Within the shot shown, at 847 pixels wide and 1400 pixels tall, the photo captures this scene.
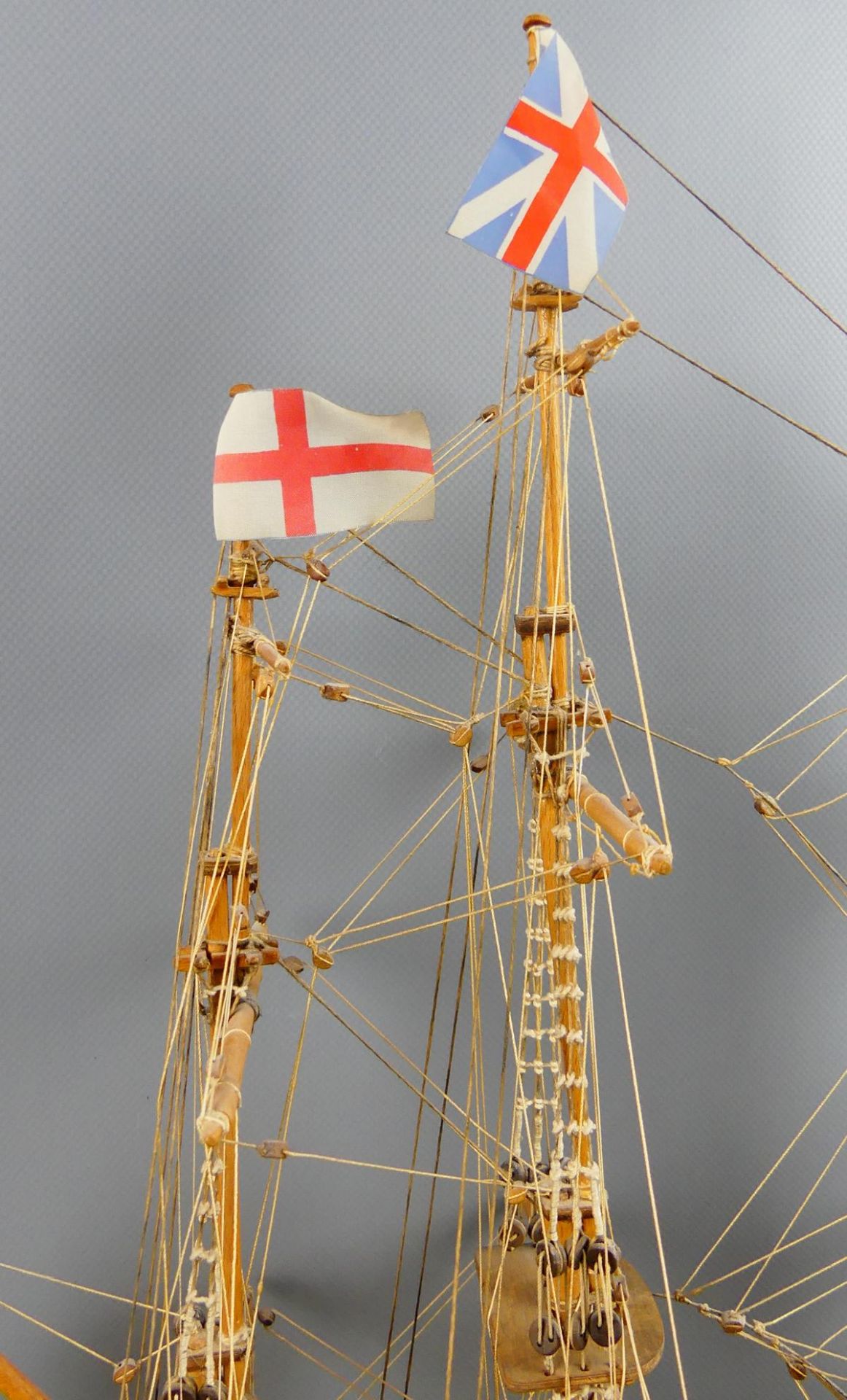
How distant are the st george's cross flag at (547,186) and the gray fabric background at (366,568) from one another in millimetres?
501

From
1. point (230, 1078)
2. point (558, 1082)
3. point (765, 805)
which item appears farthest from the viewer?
point (765, 805)

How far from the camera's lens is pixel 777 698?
2.06m

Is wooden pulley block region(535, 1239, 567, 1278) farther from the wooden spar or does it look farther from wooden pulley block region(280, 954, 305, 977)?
the wooden spar

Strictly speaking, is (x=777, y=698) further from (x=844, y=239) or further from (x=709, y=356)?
(x=844, y=239)

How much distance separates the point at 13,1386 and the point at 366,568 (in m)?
1.15

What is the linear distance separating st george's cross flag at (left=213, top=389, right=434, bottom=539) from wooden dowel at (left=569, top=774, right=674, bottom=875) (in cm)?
43

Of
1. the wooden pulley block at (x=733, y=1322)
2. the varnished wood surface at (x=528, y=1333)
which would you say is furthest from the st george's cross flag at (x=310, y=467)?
the wooden pulley block at (x=733, y=1322)

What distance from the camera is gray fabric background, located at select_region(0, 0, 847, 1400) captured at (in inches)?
72.3

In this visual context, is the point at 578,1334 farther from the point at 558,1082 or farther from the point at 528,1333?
the point at 558,1082

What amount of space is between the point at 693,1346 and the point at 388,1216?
56 centimetres

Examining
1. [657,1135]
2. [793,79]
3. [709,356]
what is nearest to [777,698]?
[709,356]

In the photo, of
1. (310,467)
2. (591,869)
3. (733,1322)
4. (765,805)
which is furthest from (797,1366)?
(310,467)

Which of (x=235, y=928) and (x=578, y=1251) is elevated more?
(x=235, y=928)

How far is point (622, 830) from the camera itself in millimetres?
1422
